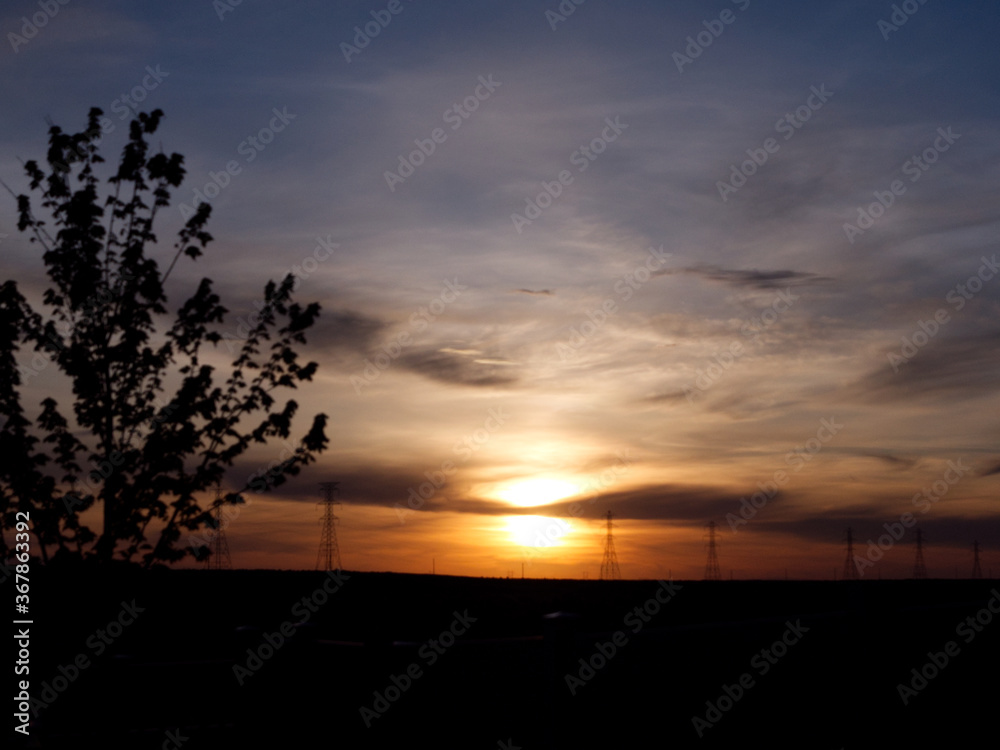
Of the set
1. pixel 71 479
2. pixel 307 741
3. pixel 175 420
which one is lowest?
pixel 307 741

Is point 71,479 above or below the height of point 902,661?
above

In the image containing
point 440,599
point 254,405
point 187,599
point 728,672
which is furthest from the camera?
point 440,599

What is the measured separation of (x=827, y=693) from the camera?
36.3 feet

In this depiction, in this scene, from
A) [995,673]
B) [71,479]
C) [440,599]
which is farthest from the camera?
[440,599]

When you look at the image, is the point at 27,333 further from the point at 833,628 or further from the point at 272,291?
the point at 833,628

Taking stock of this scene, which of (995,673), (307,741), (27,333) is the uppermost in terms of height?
(27,333)

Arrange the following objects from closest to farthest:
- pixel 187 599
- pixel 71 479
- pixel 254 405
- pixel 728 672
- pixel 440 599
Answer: pixel 728 672
pixel 71 479
pixel 254 405
pixel 187 599
pixel 440 599

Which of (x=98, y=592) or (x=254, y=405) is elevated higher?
(x=254, y=405)

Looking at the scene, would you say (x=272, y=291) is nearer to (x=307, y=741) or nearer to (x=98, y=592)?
(x=98, y=592)

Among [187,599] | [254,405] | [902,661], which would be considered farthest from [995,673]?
[187,599]

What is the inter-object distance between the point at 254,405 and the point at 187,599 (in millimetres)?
33783

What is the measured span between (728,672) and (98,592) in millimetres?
8782

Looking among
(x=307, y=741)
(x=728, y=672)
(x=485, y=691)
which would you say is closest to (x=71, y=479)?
(x=307, y=741)

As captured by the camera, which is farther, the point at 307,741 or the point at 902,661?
the point at 307,741
